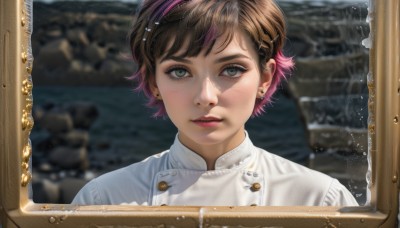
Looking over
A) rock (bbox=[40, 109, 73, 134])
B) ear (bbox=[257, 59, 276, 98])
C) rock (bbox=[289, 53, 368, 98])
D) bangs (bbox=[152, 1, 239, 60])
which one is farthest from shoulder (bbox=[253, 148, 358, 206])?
rock (bbox=[40, 109, 73, 134])

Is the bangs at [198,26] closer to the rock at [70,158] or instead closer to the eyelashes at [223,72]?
the eyelashes at [223,72]

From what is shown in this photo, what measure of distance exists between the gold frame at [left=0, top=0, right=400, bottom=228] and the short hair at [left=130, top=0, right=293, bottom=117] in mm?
163

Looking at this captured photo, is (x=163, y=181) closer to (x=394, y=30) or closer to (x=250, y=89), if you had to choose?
(x=250, y=89)

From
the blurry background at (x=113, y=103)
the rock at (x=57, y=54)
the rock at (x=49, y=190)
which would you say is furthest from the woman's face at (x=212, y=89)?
the rock at (x=49, y=190)

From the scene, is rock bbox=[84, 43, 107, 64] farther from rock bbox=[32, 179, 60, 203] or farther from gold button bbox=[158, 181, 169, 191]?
gold button bbox=[158, 181, 169, 191]

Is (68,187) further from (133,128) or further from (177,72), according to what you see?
(177,72)

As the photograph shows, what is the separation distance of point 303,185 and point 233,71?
0.20 meters

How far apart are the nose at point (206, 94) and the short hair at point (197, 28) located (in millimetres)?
45

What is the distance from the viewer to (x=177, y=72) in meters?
0.98

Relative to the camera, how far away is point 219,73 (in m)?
0.97

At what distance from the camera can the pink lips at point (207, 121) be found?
3.19 feet

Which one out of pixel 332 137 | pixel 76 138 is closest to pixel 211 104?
pixel 332 137

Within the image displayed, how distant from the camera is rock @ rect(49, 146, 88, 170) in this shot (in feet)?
8.63

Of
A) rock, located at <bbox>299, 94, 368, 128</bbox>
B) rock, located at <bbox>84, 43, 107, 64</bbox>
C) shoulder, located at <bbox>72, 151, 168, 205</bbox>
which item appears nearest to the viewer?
shoulder, located at <bbox>72, 151, 168, 205</bbox>
